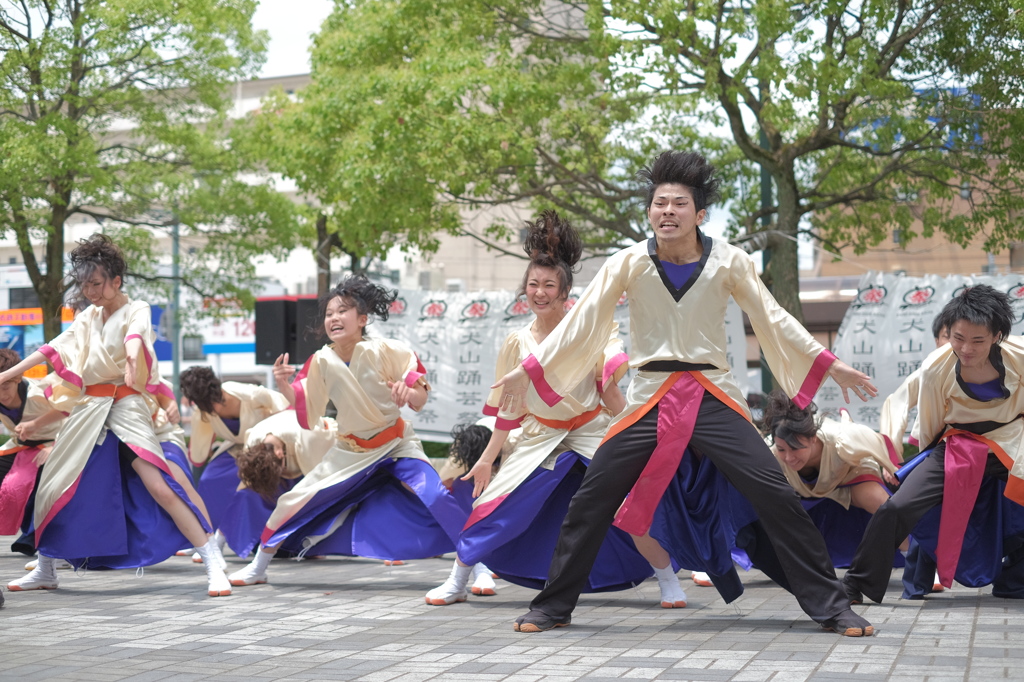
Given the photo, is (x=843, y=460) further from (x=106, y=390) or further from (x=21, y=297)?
(x=21, y=297)

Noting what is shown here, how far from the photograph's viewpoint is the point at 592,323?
463 centimetres

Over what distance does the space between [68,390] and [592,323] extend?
11.9 feet

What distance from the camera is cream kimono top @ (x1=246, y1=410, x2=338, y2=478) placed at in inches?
295

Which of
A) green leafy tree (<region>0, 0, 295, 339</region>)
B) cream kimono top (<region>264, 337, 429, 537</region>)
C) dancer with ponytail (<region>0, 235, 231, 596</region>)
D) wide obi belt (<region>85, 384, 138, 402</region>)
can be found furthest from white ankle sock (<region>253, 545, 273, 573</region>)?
green leafy tree (<region>0, 0, 295, 339</region>)

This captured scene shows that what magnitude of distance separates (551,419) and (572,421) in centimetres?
10

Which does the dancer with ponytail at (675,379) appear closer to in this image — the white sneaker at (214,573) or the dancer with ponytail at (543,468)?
the dancer with ponytail at (543,468)

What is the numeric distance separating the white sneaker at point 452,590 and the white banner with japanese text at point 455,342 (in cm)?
528

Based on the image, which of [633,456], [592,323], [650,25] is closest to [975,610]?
[633,456]

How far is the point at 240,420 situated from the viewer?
829 cm

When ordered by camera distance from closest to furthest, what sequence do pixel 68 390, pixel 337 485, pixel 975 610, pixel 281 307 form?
pixel 975 610, pixel 337 485, pixel 68 390, pixel 281 307

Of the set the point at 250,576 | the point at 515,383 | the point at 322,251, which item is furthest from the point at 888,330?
the point at 322,251

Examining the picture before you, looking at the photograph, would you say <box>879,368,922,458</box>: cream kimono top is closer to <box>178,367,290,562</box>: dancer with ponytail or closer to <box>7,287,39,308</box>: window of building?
<box>178,367,290,562</box>: dancer with ponytail

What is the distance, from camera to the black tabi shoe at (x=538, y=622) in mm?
4570

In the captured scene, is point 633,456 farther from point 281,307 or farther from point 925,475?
point 281,307
